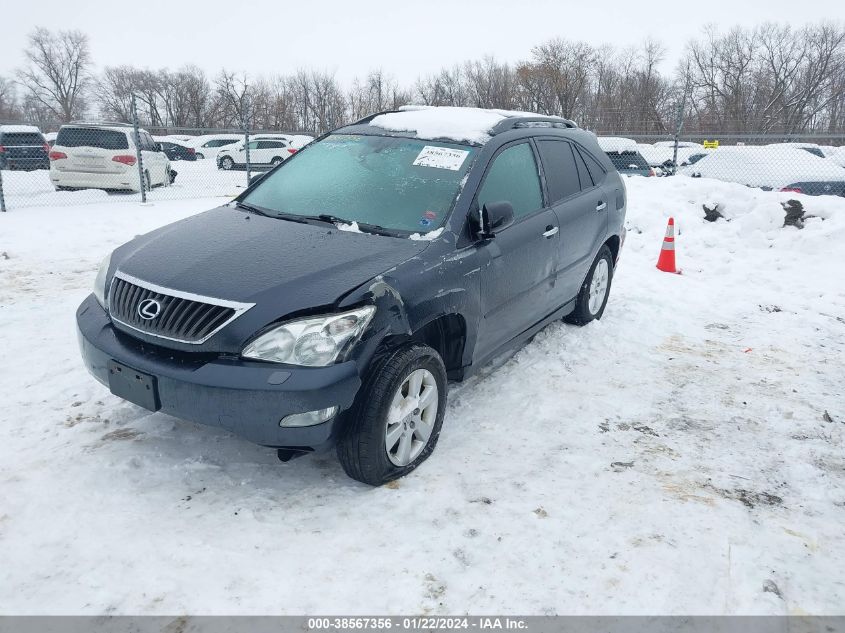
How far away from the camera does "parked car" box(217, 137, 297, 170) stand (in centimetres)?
2562

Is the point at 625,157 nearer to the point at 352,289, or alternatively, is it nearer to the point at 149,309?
the point at 352,289

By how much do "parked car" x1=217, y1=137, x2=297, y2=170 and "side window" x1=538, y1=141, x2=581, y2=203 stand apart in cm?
2202

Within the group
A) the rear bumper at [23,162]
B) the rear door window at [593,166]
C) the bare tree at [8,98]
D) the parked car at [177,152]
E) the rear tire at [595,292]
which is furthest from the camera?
the bare tree at [8,98]

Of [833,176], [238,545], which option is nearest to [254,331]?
[238,545]

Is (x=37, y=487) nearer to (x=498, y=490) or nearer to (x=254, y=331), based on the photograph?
(x=254, y=331)

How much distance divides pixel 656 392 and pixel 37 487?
3764mm

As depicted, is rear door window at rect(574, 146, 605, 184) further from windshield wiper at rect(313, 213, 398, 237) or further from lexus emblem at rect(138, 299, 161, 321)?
lexus emblem at rect(138, 299, 161, 321)

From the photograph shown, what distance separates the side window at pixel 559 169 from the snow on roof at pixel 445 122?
0.40 m

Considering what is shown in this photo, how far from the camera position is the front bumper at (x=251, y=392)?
2617 millimetres

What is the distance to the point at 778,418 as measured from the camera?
4.03 m

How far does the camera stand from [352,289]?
2.82 metres

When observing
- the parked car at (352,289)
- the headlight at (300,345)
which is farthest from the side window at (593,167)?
the headlight at (300,345)

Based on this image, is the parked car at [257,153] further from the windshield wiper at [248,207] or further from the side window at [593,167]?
the windshield wiper at [248,207]

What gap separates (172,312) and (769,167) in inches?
520
